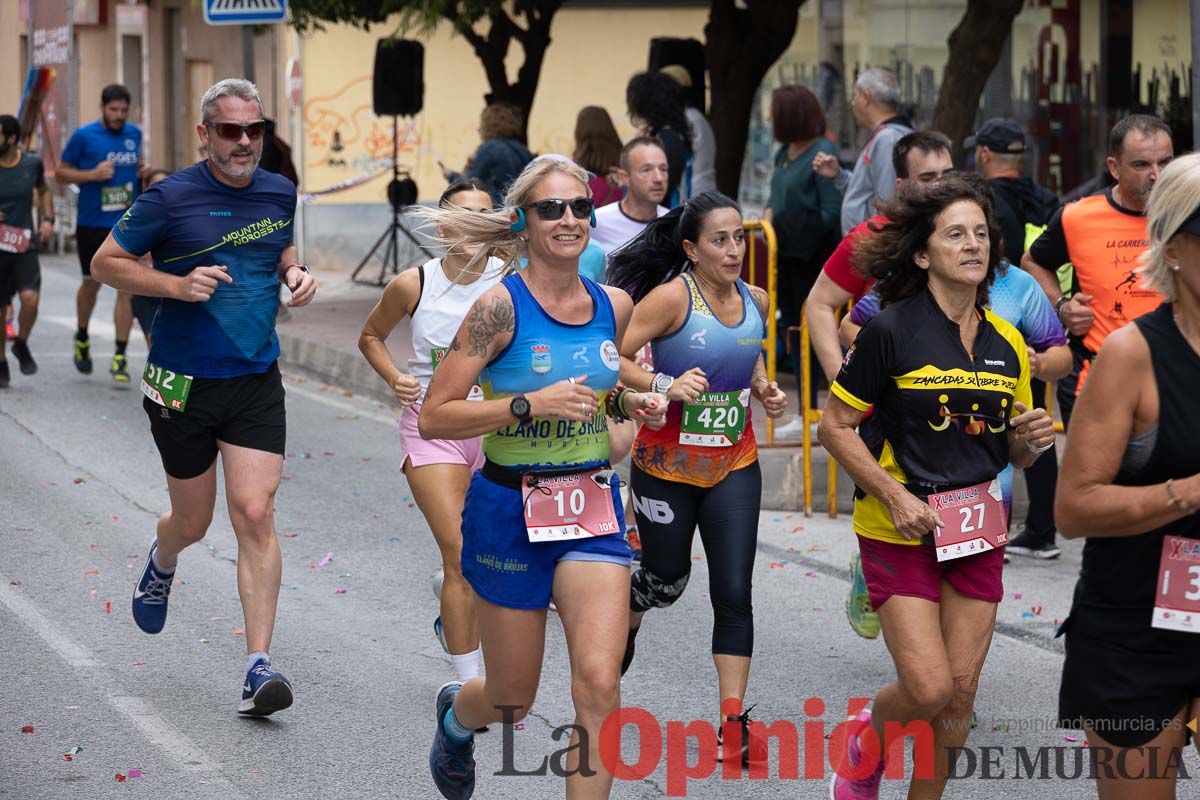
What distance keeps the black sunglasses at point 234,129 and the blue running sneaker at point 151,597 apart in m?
1.51

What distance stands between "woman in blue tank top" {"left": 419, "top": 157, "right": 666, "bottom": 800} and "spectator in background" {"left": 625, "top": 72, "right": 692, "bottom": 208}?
5.56 meters

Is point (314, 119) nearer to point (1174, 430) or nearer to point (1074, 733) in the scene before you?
point (1074, 733)

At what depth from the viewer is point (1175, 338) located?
12.0ft

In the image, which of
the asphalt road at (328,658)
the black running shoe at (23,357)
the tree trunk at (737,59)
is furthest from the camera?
the tree trunk at (737,59)

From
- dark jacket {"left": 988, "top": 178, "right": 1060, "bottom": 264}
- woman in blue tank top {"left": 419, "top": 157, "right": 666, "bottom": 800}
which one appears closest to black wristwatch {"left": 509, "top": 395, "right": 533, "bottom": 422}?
woman in blue tank top {"left": 419, "top": 157, "right": 666, "bottom": 800}

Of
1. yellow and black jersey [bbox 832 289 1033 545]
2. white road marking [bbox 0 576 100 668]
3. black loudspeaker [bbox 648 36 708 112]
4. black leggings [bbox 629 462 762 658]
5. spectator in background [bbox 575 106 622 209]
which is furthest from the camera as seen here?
black loudspeaker [bbox 648 36 708 112]

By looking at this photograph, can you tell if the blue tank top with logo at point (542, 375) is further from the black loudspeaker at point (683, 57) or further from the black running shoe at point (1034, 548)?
the black loudspeaker at point (683, 57)

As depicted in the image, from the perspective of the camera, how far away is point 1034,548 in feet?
28.3

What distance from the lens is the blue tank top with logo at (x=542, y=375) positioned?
478 cm

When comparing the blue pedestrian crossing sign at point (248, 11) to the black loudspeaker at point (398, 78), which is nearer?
the blue pedestrian crossing sign at point (248, 11)

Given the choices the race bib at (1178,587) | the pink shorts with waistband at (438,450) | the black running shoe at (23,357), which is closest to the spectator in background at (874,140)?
the pink shorts with waistband at (438,450)

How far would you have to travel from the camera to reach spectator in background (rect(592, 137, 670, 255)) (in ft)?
26.1

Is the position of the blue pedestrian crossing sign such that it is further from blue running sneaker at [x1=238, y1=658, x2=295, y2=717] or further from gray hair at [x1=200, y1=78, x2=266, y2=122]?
blue running sneaker at [x1=238, y1=658, x2=295, y2=717]

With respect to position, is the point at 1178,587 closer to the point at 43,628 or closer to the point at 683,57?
the point at 43,628
